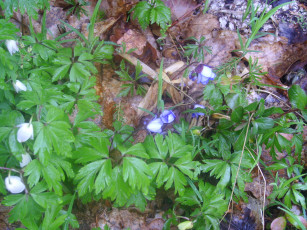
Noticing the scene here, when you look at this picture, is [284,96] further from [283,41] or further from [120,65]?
[120,65]

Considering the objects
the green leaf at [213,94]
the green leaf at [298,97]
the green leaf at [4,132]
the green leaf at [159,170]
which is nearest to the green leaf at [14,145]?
the green leaf at [4,132]

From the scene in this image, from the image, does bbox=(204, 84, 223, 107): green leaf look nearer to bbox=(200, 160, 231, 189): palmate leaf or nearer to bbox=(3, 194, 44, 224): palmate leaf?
bbox=(200, 160, 231, 189): palmate leaf

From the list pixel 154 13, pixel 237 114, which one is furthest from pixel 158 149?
pixel 154 13

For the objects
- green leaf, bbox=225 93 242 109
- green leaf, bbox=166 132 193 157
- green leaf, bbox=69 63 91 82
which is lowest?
green leaf, bbox=166 132 193 157

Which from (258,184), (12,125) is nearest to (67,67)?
(12,125)

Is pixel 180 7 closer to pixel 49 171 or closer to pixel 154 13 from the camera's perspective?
pixel 154 13

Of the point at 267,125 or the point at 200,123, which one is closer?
the point at 267,125

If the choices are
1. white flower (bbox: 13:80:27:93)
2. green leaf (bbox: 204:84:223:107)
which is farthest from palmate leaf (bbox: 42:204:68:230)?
green leaf (bbox: 204:84:223:107)

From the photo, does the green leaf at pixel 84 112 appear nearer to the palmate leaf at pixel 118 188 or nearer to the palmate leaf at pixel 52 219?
the palmate leaf at pixel 118 188
